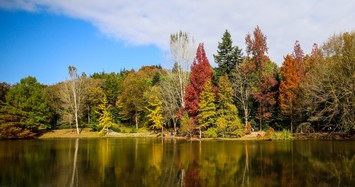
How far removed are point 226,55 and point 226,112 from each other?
11.2 metres

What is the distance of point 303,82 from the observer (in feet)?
133

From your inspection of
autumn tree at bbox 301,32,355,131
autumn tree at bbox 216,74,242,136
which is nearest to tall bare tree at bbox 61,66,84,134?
autumn tree at bbox 216,74,242,136

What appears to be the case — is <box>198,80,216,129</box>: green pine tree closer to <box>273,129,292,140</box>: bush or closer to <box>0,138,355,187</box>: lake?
<box>273,129,292,140</box>: bush

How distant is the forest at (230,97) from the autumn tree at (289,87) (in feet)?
0.43

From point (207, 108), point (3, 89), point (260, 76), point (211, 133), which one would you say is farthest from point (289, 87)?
point (3, 89)

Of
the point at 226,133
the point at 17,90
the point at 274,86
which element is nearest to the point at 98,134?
the point at 17,90

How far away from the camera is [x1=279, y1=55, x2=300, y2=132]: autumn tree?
40500 mm

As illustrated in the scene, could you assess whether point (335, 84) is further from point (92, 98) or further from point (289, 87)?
point (92, 98)

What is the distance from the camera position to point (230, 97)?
135 ft

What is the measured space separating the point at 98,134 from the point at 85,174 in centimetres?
3888

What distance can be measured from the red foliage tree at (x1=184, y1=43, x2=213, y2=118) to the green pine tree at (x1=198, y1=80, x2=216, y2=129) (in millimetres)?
1765

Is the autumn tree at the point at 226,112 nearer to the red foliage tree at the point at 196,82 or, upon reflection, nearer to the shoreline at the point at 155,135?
the shoreline at the point at 155,135

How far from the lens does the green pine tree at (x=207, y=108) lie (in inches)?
1596

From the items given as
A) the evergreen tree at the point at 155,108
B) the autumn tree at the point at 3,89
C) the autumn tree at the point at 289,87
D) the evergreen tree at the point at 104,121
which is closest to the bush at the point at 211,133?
the autumn tree at the point at 289,87
